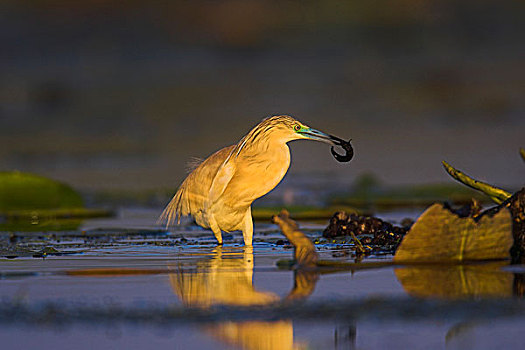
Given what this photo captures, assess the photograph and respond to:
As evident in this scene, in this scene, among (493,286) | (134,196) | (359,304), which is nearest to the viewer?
(359,304)

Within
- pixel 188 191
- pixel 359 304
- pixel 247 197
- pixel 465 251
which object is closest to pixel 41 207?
pixel 188 191

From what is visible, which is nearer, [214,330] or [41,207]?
[214,330]

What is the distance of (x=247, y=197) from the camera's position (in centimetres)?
827

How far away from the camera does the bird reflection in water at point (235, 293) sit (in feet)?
10.9

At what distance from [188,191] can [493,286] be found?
5015 millimetres

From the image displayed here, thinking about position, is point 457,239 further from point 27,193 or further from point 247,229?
point 27,193

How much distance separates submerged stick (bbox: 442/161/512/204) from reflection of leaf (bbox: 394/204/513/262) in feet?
3.03

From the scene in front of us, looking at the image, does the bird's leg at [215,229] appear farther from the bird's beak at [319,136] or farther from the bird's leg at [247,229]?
the bird's beak at [319,136]

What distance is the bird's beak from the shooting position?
8156 millimetres

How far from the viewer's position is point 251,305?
13.1ft

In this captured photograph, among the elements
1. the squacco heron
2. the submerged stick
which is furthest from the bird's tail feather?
the submerged stick

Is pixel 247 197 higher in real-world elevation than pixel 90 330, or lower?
higher

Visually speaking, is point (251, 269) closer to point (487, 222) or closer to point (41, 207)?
point (487, 222)

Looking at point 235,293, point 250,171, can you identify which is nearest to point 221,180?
point 250,171
